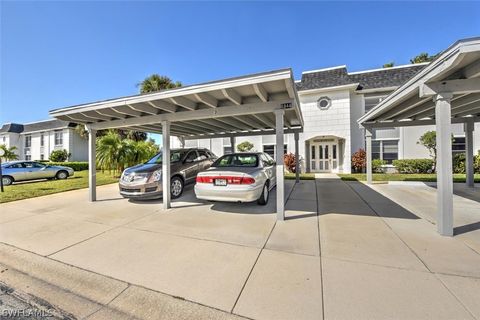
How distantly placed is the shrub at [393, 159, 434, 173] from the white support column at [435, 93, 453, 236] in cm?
1246

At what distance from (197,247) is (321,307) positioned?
2105mm

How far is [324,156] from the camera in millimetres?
15750

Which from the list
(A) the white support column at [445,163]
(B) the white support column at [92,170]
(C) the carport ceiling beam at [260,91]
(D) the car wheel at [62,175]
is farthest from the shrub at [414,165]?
(D) the car wheel at [62,175]

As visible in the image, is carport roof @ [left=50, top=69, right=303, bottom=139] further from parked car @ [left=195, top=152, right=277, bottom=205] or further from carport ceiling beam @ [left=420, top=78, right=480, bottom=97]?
carport ceiling beam @ [left=420, top=78, right=480, bottom=97]

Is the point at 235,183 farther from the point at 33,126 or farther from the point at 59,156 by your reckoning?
the point at 33,126

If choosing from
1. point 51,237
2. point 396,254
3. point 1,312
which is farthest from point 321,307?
point 51,237

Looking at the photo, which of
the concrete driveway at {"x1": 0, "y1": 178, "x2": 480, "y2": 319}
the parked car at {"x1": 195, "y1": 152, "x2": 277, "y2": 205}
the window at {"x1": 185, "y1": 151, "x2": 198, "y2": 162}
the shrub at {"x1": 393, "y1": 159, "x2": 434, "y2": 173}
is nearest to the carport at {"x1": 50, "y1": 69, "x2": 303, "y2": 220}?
the parked car at {"x1": 195, "y1": 152, "x2": 277, "y2": 205}

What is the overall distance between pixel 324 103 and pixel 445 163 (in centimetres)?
1242

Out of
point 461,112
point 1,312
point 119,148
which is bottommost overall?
point 1,312

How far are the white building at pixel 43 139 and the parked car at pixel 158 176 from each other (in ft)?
75.9

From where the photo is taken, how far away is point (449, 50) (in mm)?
3320

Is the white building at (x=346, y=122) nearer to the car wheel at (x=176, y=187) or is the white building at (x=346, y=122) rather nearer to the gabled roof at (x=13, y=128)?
the car wheel at (x=176, y=187)

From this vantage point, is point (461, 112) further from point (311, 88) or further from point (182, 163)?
point (182, 163)

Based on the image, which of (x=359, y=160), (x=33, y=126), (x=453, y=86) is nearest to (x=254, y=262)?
(x=453, y=86)
